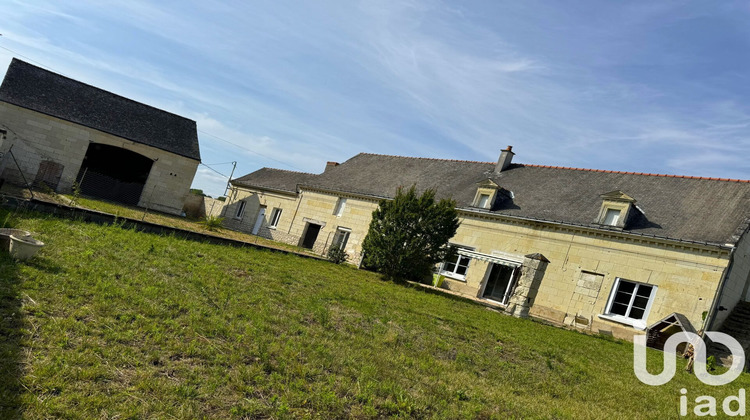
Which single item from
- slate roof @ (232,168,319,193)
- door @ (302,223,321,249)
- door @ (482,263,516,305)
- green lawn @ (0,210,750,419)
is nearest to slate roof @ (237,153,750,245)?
slate roof @ (232,168,319,193)

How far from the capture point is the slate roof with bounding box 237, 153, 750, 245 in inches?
592

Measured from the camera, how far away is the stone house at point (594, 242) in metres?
14.2

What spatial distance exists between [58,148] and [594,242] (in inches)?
947

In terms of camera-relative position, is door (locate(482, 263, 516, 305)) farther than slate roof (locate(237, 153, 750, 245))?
Yes

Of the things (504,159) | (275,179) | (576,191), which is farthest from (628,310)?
(275,179)

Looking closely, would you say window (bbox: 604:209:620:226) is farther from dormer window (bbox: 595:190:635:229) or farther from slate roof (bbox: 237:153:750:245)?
slate roof (bbox: 237:153:750:245)

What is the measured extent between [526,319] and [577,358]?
16.0 ft

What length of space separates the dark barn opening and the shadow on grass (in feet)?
68.8

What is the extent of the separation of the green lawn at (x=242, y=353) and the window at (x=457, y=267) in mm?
9447

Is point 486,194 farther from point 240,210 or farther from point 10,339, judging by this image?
point 240,210

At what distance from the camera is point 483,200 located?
19.9 metres

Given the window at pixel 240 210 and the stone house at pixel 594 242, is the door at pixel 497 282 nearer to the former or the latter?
the stone house at pixel 594 242

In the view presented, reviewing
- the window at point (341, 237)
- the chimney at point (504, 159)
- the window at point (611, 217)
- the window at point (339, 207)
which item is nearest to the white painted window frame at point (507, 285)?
the window at point (611, 217)

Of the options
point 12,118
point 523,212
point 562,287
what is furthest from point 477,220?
point 12,118
